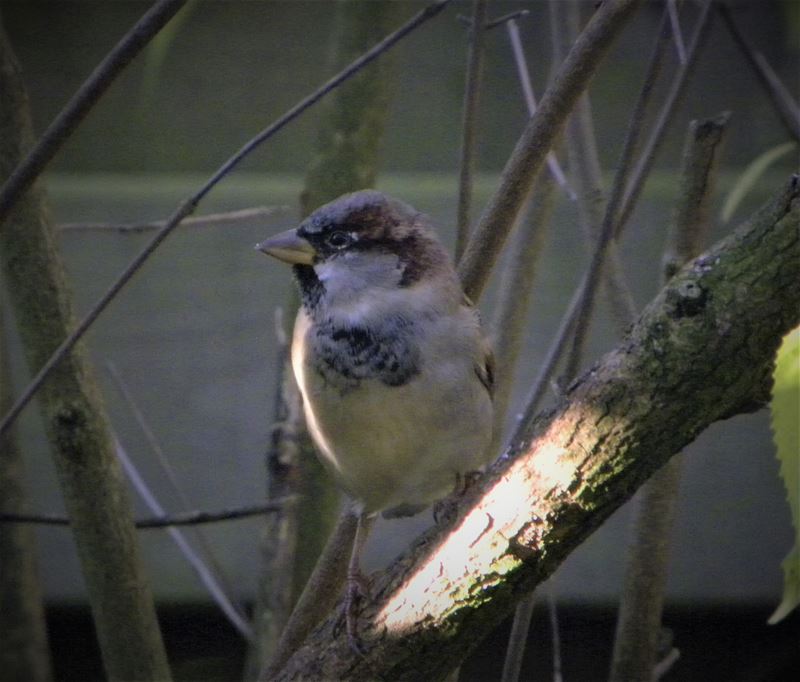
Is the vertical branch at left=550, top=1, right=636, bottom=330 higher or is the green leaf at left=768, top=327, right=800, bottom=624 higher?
the vertical branch at left=550, top=1, right=636, bottom=330

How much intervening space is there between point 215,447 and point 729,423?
3.60 feet

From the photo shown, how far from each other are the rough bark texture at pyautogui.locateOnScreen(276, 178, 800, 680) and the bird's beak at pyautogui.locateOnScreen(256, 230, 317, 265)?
0.37 meters

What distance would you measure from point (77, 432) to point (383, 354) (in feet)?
1.05

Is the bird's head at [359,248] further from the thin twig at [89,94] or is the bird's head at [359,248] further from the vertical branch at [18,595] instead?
the vertical branch at [18,595]

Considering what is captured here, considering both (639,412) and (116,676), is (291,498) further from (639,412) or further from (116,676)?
(639,412)

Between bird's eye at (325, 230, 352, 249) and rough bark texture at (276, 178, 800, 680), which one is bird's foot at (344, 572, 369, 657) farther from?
bird's eye at (325, 230, 352, 249)

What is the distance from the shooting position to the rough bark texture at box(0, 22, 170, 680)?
106 centimetres

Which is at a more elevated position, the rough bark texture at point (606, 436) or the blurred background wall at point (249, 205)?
the blurred background wall at point (249, 205)

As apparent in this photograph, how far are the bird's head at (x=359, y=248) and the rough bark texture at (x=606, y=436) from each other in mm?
341

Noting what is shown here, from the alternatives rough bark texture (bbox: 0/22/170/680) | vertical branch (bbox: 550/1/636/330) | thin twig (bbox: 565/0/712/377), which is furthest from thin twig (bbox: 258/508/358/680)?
vertical branch (bbox: 550/1/636/330)

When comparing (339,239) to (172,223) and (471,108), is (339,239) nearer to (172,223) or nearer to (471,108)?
(471,108)

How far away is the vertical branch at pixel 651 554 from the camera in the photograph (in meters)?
1.09

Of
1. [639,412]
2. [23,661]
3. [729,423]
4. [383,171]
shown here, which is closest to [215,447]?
[383,171]

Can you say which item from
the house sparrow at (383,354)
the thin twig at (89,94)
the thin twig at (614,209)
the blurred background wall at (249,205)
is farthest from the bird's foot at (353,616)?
the blurred background wall at (249,205)
